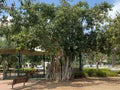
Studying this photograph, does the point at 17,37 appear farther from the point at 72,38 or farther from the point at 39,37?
the point at 72,38

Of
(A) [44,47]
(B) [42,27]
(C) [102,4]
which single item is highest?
(C) [102,4]

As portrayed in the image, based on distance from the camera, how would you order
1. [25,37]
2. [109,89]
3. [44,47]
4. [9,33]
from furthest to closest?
1. [9,33]
2. [44,47]
3. [25,37]
4. [109,89]

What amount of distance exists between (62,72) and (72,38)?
3613 millimetres

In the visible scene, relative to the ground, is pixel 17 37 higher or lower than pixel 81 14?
lower

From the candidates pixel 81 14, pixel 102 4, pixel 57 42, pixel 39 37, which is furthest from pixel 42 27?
pixel 102 4

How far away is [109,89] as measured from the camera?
765 inches

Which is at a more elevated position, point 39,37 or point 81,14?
point 81,14

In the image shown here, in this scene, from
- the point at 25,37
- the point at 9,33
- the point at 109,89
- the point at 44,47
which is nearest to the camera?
the point at 109,89

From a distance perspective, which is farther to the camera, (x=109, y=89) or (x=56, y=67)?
(x=56, y=67)

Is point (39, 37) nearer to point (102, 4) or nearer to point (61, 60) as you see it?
point (61, 60)

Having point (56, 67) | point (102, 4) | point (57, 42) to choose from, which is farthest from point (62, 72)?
point (102, 4)

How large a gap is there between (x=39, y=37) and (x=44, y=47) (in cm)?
147

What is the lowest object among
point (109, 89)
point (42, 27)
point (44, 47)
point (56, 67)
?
point (109, 89)

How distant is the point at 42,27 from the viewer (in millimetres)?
24656
